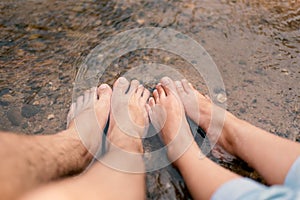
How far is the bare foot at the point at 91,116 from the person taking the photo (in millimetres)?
1806

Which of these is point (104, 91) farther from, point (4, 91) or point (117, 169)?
point (117, 169)

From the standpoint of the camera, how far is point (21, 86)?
2.09 m

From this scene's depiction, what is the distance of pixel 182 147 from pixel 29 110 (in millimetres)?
839

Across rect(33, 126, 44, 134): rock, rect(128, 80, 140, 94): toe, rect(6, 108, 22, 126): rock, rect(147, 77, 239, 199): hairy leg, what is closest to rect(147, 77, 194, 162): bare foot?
rect(147, 77, 239, 199): hairy leg

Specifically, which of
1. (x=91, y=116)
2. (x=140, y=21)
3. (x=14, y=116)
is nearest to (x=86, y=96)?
(x=91, y=116)

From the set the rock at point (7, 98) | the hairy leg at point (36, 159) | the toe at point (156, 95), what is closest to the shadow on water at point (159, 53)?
the rock at point (7, 98)

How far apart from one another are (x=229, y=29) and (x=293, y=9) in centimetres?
51

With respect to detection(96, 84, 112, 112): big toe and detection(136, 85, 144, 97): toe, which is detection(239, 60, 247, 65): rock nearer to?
detection(136, 85, 144, 97): toe

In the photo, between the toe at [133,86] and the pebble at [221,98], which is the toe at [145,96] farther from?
the pebble at [221,98]

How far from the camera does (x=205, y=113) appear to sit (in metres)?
1.98

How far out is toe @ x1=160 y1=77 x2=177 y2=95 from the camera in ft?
7.02

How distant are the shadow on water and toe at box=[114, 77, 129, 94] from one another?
6 cm

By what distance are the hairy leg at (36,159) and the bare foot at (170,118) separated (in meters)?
0.40

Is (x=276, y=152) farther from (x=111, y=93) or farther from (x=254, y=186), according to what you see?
(x=111, y=93)
